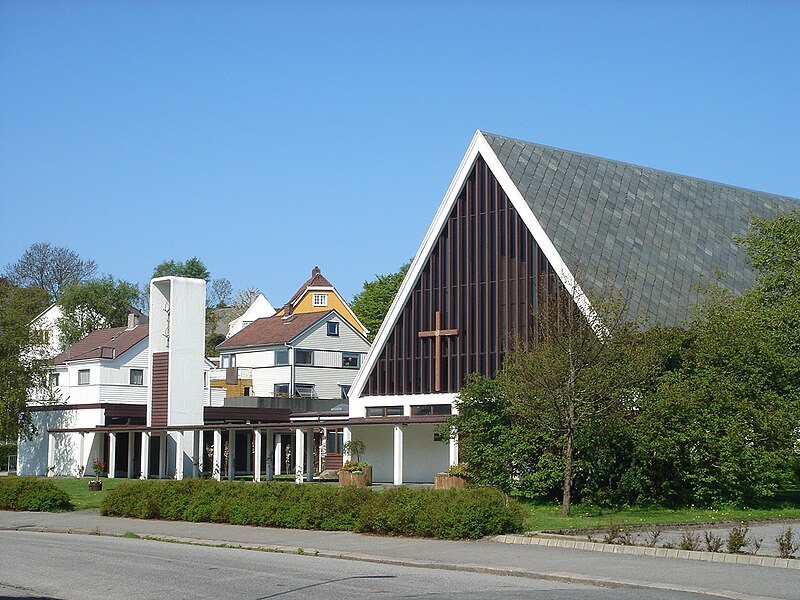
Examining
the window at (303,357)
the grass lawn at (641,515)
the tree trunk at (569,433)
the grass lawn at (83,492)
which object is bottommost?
A: the grass lawn at (83,492)

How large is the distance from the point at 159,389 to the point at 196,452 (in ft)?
10.6

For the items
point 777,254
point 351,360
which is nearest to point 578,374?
point 777,254

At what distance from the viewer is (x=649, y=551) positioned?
17.5 m

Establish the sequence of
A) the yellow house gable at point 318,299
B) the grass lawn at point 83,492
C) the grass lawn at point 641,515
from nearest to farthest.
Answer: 1. the grass lawn at point 641,515
2. the grass lawn at point 83,492
3. the yellow house gable at point 318,299

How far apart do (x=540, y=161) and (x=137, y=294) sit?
199ft

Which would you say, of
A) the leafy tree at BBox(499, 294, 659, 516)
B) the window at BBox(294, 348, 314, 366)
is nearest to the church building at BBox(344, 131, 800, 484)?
the leafy tree at BBox(499, 294, 659, 516)

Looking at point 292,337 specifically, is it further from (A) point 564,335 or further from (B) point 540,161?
(A) point 564,335

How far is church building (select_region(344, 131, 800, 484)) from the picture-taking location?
43.0 meters

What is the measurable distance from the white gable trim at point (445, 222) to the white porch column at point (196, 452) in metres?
7.24

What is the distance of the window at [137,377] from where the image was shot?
6170 centimetres

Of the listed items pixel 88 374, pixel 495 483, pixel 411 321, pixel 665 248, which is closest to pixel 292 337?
pixel 88 374

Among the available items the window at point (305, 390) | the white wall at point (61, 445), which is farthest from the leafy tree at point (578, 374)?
the window at point (305, 390)

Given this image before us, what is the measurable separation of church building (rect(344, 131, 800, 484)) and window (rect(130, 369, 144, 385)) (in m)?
17.9

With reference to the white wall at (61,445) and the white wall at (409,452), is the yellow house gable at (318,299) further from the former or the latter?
the white wall at (409,452)
